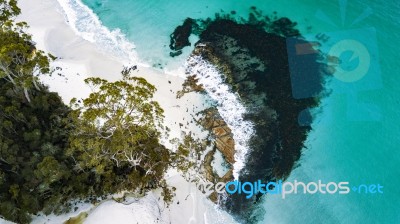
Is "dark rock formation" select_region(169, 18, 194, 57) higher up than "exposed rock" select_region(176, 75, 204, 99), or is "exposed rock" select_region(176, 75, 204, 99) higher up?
"dark rock formation" select_region(169, 18, 194, 57)

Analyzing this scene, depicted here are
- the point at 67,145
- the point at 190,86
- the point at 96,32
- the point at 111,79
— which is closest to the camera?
the point at 67,145

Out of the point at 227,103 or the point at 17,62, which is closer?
the point at 17,62

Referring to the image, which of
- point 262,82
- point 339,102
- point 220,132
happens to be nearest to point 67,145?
point 220,132

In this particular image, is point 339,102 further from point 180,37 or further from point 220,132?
point 180,37

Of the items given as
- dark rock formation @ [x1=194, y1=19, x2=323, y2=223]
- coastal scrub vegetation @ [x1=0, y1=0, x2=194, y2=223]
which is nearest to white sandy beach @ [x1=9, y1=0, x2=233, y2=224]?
coastal scrub vegetation @ [x1=0, y1=0, x2=194, y2=223]

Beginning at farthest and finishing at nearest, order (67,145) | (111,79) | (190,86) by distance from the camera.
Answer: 1. (190,86)
2. (111,79)
3. (67,145)

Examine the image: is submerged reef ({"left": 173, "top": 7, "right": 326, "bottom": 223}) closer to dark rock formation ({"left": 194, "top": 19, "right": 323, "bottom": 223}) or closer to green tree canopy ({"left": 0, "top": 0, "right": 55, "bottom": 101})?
dark rock formation ({"left": 194, "top": 19, "right": 323, "bottom": 223})
